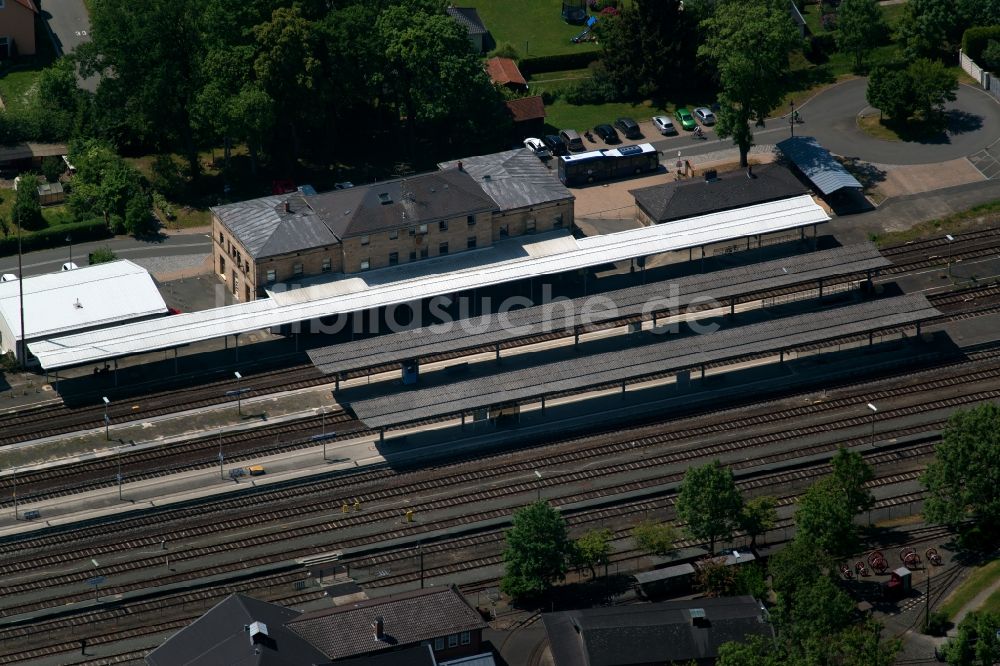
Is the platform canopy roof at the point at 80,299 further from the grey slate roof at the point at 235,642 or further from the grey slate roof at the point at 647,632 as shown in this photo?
the grey slate roof at the point at 647,632

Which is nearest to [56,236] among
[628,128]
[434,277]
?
[434,277]

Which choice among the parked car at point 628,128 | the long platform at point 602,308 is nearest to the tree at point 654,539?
the long platform at point 602,308

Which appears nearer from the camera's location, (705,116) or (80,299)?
(80,299)

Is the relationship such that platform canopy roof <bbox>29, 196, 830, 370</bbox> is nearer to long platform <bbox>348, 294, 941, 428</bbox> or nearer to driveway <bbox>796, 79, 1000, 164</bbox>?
long platform <bbox>348, 294, 941, 428</bbox>

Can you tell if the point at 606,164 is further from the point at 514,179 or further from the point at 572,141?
the point at 514,179

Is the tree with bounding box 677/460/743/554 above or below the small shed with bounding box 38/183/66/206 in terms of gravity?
below

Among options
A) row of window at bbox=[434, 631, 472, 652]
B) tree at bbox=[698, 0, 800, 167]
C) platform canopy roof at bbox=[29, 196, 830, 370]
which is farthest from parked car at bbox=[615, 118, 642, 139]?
row of window at bbox=[434, 631, 472, 652]
